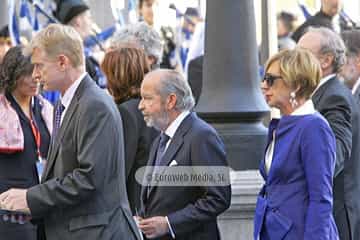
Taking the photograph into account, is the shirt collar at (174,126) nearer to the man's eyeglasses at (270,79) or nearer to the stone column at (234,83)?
the man's eyeglasses at (270,79)

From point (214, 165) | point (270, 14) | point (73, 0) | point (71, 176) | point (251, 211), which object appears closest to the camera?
point (71, 176)

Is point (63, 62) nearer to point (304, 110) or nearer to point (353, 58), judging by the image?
point (304, 110)

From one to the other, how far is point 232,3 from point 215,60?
0.47 m

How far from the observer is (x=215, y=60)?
29.9 ft

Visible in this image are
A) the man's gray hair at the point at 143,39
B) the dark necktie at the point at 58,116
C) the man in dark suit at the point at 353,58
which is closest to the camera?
the dark necktie at the point at 58,116

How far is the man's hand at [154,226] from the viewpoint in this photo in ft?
21.4

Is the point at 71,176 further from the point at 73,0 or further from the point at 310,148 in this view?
the point at 73,0

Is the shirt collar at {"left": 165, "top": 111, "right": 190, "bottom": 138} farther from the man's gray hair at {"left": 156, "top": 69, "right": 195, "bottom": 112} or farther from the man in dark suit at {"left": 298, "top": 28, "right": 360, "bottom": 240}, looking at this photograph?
the man in dark suit at {"left": 298, "top": 28, "right": 360, "bottom": 240}

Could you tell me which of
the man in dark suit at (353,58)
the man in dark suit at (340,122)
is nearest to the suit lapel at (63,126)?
the man in dark suit at (340,122)

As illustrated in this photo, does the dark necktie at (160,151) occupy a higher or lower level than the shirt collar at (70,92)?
lower

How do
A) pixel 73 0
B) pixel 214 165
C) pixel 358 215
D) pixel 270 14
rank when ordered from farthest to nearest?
1. pixel 270 14
2. pixel 73 0
3. pixel 358 215
4. pixel 214 165

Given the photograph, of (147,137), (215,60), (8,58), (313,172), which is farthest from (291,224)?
(215,60)

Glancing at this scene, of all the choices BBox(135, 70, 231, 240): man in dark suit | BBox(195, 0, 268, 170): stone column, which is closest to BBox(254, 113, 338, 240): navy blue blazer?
BBox(135, 70, 231, 240): man in dark suit

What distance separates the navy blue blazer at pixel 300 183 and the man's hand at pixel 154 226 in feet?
2.03
